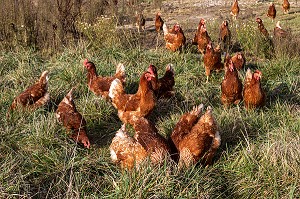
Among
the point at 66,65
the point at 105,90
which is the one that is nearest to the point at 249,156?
the point at 105,90

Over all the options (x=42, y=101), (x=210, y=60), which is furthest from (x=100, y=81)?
(x=210, y=60)

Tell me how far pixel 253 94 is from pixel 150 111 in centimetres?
137

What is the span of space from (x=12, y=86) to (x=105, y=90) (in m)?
1.63

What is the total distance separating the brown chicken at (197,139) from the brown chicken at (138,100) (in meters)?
0.92

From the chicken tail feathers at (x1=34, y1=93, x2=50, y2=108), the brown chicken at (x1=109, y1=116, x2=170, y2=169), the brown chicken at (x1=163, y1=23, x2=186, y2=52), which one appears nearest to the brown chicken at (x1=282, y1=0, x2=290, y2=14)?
the brown chicken at (x1=163, y1=23, x2=186, y2=52)

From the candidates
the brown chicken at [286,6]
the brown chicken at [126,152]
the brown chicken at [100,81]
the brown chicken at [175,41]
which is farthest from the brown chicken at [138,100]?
the brown chicken at [286,6]

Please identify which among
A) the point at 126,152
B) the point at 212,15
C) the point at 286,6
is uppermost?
the point at 286,6

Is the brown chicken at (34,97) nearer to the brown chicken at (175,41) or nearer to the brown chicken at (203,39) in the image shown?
the brown chicken at (175,41)

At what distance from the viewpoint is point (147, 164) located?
3283 mm

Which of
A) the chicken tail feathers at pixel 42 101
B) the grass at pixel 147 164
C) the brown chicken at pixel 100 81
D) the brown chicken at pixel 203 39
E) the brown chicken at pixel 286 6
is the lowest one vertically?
the grass at pixel 147 164

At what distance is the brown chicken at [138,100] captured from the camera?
15.5 ft

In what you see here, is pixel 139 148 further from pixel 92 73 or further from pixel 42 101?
pixel 92 73

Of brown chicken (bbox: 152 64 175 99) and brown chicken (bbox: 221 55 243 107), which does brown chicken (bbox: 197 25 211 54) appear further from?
brown chicken (bbox: 221 55 243 107)

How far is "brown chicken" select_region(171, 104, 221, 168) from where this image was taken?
11.8 ft
